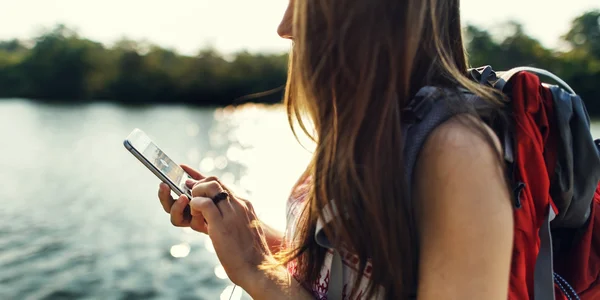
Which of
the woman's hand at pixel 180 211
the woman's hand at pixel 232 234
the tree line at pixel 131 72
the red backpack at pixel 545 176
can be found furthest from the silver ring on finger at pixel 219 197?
the tree line at pixel 131 72

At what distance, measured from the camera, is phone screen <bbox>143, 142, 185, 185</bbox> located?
4.09ft

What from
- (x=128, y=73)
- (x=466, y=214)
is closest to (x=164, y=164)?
(x=466, y=214)

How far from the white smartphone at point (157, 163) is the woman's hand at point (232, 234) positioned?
0.61 ft

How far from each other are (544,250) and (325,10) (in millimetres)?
489

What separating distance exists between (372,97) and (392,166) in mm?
111

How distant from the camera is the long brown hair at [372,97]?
2.44ft

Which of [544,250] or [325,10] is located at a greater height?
[325,10]

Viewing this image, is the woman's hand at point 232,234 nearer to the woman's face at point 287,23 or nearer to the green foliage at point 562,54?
the woman's face at point 287,23

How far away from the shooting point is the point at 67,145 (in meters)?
17.2

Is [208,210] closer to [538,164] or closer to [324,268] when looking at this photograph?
[324,268]

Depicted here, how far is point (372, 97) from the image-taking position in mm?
767

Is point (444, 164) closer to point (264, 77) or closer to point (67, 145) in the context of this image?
point (67, 145)

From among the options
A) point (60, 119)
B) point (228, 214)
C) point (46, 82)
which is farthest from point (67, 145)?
point (46, 82)

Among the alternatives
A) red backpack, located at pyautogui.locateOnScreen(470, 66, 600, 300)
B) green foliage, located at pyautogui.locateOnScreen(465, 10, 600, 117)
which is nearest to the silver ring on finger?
red backpack, located at pyautogui.locateOnScreen(470, 66, 600, 300)
